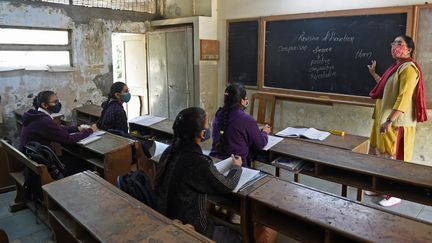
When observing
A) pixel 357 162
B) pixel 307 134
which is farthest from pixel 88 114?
pixel 357 162

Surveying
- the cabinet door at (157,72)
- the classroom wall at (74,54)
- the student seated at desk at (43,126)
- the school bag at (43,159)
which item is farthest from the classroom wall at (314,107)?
the school bag at (43,159)

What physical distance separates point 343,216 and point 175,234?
30.6 inches

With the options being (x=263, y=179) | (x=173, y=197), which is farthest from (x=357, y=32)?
(x=173, y=197)

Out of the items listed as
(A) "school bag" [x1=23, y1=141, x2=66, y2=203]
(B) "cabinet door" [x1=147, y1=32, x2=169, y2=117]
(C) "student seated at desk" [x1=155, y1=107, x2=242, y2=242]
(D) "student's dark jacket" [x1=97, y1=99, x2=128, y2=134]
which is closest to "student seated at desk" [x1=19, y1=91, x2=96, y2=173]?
(A) "school bag" [x1=23, y1=141, x2=66, y2=203]

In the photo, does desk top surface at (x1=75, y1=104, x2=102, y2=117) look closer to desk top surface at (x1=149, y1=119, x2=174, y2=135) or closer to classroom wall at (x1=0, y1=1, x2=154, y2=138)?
classroom wall at (x1=0, y1=1, x2=154, y2=138)

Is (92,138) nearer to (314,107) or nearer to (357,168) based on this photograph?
(357,168)

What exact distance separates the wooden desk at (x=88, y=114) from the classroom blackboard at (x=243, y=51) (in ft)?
6.81

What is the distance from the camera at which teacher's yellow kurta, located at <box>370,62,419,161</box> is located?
9.66 feet

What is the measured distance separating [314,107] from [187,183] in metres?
3.12

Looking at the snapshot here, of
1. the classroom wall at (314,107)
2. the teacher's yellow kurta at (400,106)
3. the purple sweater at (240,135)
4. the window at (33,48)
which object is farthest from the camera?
the window at (33,48)

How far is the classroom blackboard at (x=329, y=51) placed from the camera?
3719 millimetres

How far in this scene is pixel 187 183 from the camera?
1.72m

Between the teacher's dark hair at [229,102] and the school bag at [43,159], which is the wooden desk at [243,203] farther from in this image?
the school bag at [43,159]

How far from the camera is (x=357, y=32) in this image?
3869mm
